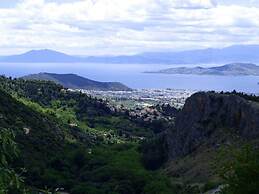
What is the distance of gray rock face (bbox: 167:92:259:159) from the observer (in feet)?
159

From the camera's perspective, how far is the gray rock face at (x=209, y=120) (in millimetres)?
48594

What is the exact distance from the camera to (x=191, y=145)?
56.1 meters

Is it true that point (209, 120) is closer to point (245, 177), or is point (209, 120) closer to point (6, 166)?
point (245, 177)

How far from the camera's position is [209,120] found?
5553cm

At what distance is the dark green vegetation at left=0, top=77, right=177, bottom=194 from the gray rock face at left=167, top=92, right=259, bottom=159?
4.80 m

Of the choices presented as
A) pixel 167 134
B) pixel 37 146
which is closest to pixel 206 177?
pixel 167 134

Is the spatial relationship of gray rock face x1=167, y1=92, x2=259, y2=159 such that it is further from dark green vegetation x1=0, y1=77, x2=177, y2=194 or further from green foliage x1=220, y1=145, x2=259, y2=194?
green foliage x1=220, y1=145, x2=259, y2=194

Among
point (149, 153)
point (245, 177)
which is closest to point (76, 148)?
point (149, 153)

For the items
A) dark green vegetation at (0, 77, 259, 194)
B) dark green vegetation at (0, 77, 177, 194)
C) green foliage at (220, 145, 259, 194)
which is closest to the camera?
green foliage at (220, 145, 259, 194)

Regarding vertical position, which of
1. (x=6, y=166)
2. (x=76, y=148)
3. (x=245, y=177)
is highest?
(x=6, y=166)

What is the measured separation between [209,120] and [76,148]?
76.6 ft

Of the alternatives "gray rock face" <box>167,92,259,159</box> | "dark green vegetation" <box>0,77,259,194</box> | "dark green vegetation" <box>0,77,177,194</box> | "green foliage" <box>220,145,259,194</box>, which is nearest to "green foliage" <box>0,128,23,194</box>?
"green foliage" <box>220,145,259,194</box>

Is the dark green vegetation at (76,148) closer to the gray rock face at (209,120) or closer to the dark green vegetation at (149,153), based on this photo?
the dark green vegetation at (149,153)

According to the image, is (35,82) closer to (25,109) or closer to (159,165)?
(25,109)
